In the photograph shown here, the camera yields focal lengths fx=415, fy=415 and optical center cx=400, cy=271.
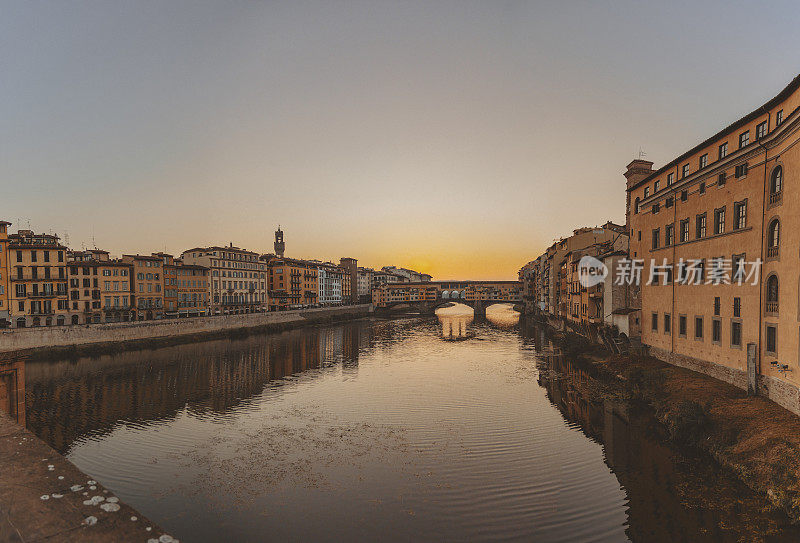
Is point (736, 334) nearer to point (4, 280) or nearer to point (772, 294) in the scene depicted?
point (772, 294)

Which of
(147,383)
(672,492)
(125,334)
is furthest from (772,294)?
(125,334)

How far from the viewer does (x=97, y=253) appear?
68.4 metres

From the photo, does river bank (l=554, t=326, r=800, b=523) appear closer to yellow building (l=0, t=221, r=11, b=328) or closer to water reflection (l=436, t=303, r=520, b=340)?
water reflection (l=436, t=303, r=520, b=340)

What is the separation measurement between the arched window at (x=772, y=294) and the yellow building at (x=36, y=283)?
74.5m

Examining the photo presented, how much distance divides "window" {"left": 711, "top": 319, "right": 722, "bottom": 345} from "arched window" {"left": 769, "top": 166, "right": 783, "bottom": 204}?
8.04m

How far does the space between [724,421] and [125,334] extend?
6208 cm

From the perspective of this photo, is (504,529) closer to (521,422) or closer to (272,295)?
(521,422)

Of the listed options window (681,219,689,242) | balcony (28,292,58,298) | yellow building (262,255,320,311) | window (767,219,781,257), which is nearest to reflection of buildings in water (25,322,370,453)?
balcony (28,292,58,298)

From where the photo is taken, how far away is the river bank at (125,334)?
4572 cm

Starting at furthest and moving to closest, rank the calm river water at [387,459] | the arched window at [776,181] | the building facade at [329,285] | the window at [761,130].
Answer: the building facade at [329,285] → the window at [761,130] → the arched window at [776,181] → the calm river water at [387,459]

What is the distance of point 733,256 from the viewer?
23.7m

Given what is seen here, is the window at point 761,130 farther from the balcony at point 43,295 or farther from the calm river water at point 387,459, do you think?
the balcony at point 43,295

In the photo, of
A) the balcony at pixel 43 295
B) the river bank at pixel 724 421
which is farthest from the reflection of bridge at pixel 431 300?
the balcony at pixel 43 295

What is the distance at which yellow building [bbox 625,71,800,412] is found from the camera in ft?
61.1
